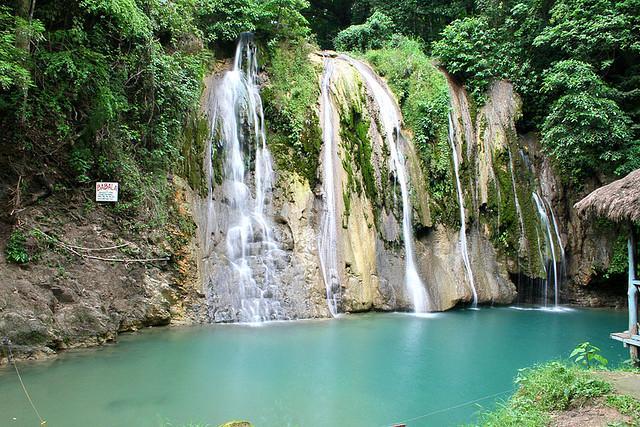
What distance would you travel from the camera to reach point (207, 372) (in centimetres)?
654

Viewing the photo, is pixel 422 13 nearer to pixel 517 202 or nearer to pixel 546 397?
pixel 517 202

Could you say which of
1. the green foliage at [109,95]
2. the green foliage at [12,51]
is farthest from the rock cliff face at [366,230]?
the green foliage at [12,51]

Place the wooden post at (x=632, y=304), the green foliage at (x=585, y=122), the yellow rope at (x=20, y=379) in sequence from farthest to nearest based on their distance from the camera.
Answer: the green foliage at (x=585, y=122)
the wooden post at (x=632, y=304)
the yellow rope at (x=20, y=379)

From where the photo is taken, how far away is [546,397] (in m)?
4.56

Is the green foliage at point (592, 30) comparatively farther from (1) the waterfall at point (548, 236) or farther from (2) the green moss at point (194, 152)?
(2) the green moss at point (194, 152)

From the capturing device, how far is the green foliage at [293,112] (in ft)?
38.0

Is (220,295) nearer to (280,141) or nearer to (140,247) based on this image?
(140,247)

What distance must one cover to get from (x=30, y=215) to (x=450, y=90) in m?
11.4

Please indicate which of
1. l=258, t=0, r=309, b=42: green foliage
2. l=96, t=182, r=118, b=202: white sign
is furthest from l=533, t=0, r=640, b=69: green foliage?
l=96, t=182, r=118, b=202: white sign

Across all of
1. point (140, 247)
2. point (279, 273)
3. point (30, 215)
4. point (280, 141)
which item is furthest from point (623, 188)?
point (30, 215)

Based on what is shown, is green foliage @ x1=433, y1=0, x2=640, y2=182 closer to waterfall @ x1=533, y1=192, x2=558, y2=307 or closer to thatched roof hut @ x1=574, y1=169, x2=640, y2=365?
waterfall @ x1=533, y1=192, x2=558, y2=307

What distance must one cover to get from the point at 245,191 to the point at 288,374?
5.25 m

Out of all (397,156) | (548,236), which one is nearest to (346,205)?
(397,156)

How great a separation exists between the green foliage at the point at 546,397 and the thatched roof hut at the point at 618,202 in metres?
2.92
